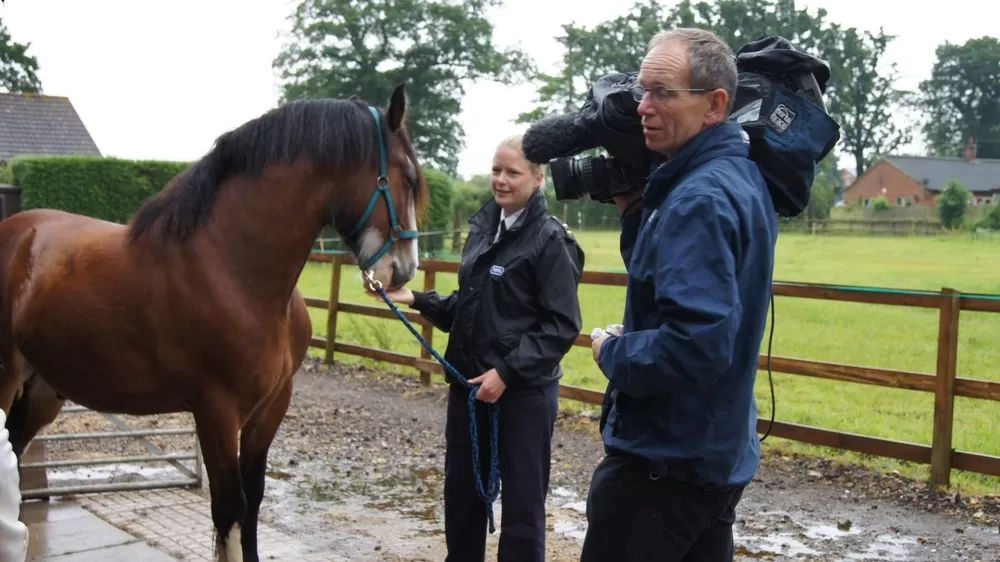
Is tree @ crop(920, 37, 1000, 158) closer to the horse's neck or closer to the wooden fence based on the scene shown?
Answer: the wooden fence

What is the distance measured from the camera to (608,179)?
2.18 m

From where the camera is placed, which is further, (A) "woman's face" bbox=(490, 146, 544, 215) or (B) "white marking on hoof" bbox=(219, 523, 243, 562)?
(B) "white marking on hoof" bbox=(219, 523, 243, 562)

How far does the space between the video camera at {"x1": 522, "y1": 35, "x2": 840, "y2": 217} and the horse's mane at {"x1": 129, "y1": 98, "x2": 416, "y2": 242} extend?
1.09 metres

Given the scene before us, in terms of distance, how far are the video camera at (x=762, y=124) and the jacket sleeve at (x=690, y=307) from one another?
0.96ft

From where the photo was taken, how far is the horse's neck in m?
3.09

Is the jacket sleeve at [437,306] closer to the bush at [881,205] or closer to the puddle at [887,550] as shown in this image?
the puddle at [887,550]

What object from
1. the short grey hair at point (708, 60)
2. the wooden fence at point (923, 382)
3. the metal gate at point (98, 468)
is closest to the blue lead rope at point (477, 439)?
the short grey hair at point (708, 60)

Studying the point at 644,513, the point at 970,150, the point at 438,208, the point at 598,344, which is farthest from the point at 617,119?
the point at 970,150

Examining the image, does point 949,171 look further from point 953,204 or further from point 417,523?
point 417,523

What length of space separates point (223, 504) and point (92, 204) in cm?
1682

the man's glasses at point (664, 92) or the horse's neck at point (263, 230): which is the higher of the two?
the man's glasses at point (664, 92)

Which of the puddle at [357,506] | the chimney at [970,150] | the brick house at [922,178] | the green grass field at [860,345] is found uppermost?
the chimney at [970,150]

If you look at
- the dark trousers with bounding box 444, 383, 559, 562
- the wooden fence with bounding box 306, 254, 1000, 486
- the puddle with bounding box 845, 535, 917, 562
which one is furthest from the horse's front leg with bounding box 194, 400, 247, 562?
the wooden fence with bounding box 306, 254, 1000, 486

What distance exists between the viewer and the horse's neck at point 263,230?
3.09 meters
